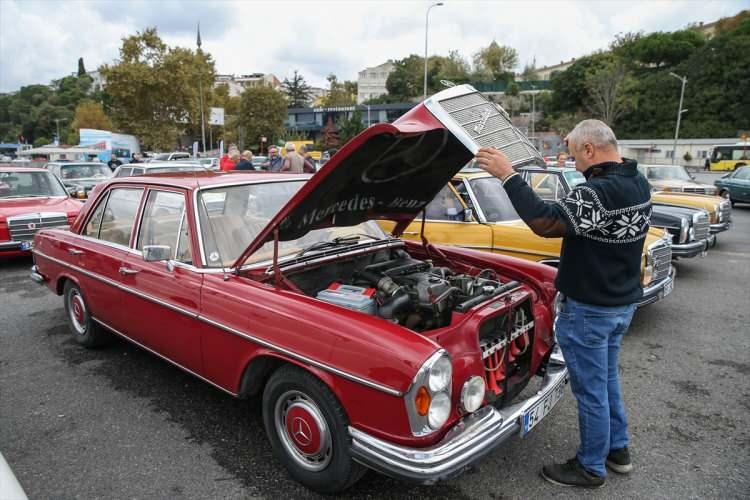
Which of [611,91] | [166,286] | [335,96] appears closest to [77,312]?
[166,286]

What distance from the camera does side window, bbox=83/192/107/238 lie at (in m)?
4.39

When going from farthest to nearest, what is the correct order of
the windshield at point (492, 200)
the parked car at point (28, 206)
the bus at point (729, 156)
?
the bus at point (729, 156), the parked car at point (28, 206), the windshield at point (492, 200)

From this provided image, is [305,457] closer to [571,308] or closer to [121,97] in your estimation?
[571,308]

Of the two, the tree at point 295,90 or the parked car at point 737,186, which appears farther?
the tree at point 295,90

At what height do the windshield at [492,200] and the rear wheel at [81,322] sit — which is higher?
the windshield at [492,200]

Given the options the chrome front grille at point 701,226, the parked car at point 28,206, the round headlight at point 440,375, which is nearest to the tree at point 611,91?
the chrome front grille at point 701,226

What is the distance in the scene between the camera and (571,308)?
2674 mm

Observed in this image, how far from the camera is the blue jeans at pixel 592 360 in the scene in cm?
260

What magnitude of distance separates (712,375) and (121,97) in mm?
43203

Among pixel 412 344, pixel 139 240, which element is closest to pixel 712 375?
pixel 412 344

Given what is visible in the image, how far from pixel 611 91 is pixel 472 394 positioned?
66.5m

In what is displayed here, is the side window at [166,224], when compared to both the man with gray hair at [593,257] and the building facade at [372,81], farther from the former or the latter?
the building facade at [372,81]

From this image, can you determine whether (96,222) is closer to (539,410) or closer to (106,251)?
(106,251)

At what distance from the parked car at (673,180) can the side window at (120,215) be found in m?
13.0
